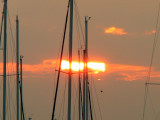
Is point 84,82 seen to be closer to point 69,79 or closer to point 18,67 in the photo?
point 18,67

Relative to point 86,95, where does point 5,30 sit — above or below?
above

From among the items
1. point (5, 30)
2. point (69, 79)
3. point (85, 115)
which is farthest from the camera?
point (85, 115)

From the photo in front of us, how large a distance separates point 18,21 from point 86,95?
8399 mm

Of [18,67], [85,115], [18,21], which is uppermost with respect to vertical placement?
[18,21]

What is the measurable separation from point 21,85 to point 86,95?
556cm

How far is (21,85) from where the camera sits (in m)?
53.1

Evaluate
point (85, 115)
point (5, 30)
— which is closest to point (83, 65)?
point (85, 115)

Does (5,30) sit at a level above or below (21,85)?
above

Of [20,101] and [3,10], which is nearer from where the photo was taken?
[3,10]

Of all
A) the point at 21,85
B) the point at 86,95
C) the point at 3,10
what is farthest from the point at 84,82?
the point at 3,10

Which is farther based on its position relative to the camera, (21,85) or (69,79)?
(21,85)

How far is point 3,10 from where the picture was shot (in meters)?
48.9

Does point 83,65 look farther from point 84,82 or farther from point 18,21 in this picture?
point 18,21

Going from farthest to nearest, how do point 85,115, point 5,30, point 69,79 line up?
point 85,115
point 5,30
point 69,79
